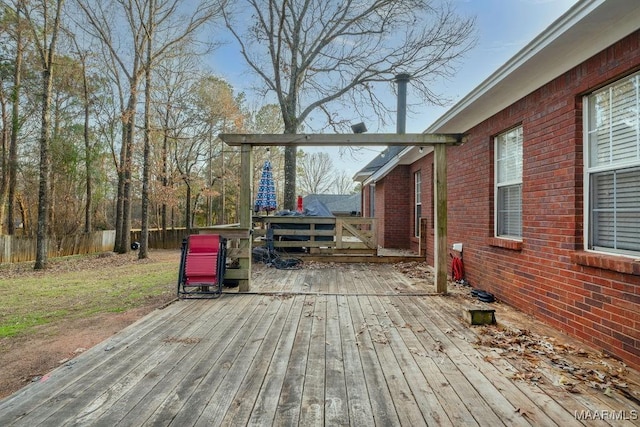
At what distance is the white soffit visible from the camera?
2.63 metres

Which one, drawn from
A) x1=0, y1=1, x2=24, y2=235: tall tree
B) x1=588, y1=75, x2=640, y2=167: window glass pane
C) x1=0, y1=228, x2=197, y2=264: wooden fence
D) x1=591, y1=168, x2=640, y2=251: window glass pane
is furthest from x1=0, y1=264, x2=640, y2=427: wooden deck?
x1=0, y1=1, x2=24, y2=235: tall tree

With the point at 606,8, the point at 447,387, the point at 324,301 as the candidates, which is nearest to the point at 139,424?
the point at 447,387

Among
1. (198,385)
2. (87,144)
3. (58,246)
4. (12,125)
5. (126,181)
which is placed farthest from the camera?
(87,144)

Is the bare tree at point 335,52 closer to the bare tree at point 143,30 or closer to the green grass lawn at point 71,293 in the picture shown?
the bare tree at point 143,30

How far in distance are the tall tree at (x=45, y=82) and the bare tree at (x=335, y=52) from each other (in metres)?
6.12

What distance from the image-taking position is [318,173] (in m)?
42.6

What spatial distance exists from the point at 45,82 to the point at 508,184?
45.3 ft

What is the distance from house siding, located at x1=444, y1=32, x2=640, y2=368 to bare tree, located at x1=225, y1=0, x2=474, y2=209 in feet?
27.8

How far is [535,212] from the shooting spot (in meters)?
4.03

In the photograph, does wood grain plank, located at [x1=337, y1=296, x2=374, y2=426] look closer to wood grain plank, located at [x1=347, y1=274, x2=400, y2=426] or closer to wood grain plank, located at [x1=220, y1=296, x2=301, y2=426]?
wood grain plank, located at [x1=347, y1=274, x2=400, y2=426]

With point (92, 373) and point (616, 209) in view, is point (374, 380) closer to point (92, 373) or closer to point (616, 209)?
point (92, 373)

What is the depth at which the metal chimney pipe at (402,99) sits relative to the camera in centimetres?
1220

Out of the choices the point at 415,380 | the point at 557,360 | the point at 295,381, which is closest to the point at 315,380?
the point at 295,381

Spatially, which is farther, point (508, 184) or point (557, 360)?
point (508, 184)
